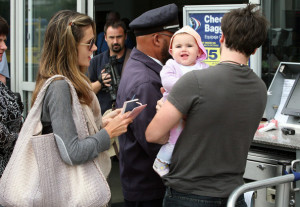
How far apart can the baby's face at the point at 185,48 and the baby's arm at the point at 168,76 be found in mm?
62

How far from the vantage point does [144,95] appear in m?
2.50

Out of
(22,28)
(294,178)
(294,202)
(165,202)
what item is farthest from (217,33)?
(22,28)

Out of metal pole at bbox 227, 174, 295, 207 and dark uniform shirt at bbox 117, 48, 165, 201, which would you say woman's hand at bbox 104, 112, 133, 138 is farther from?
metal pole at bbox 227, 174, 295, 207

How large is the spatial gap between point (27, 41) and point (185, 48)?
4.57m

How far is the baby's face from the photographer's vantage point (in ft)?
8.34

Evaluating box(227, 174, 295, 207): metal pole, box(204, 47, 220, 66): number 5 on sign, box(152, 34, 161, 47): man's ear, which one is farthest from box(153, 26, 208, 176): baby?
box(204, 47, 220, 66): number 5 on sign

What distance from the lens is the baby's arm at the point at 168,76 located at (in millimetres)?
2398

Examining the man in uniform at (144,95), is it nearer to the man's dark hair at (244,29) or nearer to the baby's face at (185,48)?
the baby's face at (185,48)

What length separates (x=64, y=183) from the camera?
2045mm

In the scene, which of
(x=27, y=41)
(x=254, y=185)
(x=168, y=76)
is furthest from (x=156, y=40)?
(x=27, y=41)

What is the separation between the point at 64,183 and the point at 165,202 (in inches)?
18.0

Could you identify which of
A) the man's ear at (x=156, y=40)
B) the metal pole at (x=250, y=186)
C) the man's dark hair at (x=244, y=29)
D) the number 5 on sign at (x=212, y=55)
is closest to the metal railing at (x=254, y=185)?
the metal pole at (x=250, y=186)

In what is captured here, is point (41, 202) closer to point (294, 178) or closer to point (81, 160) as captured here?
point (81, 160)

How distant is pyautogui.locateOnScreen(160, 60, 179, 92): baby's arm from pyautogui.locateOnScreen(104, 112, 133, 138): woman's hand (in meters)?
0.29
